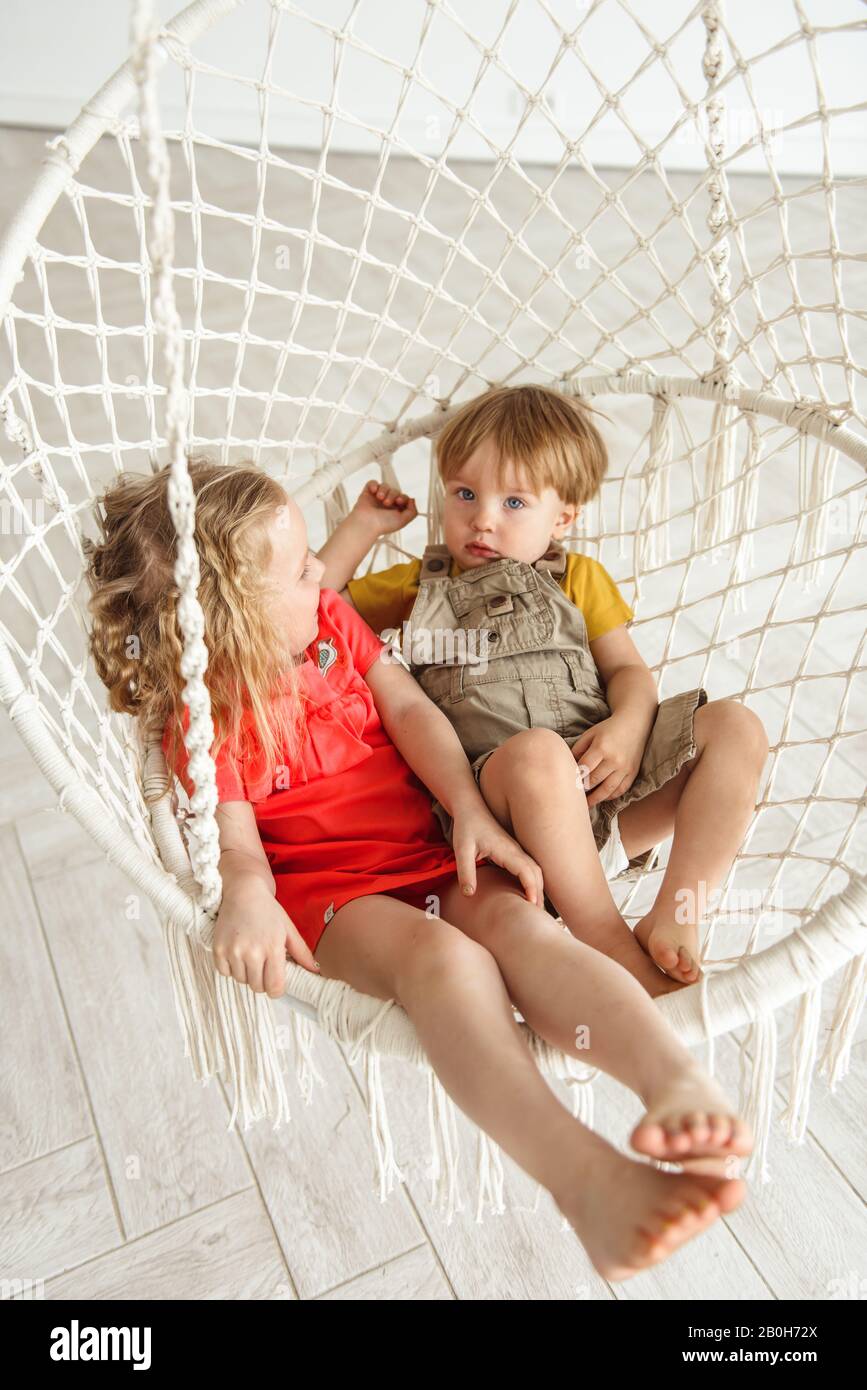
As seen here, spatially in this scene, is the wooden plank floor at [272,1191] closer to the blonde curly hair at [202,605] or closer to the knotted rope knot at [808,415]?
the blonde curly hair at [202,605]

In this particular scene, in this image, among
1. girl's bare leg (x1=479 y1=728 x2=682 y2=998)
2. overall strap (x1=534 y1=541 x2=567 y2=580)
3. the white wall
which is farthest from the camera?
the white wall

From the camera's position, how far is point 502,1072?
0.68m

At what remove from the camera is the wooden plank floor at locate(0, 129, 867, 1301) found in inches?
39.2

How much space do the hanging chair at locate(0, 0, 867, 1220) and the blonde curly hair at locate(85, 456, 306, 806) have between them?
0.13ft

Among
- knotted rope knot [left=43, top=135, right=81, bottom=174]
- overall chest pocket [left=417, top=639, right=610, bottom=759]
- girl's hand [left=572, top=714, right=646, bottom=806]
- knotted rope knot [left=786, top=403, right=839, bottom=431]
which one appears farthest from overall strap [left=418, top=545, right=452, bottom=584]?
knotted rope knot [left=43, top=135, right=81, bottom=174]

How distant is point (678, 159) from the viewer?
3049 millimetres

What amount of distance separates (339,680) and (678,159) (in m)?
2.65

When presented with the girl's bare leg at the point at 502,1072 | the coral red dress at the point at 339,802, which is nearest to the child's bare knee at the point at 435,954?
the girl's bare leg at the point at 502,1072

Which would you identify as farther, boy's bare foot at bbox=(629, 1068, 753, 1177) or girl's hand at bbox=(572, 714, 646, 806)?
girl's hand at bbox=(572, 714, 646, 806)

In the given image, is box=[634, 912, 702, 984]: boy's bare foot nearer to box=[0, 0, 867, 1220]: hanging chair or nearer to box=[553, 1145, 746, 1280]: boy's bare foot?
box=[0, 0, 867, 1220]: hanging chair

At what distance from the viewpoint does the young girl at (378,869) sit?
620 mm

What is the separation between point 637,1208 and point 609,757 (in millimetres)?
405
